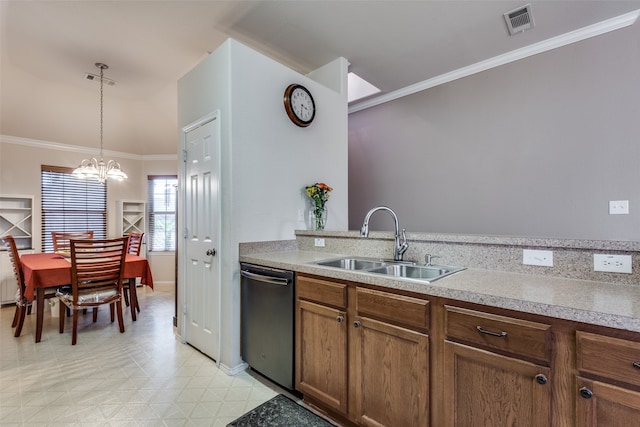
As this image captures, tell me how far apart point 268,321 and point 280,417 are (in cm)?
59

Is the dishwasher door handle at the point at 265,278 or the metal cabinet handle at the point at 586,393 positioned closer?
the metal cabinet handle at the point at 586,393

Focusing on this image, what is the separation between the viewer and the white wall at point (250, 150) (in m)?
2.36

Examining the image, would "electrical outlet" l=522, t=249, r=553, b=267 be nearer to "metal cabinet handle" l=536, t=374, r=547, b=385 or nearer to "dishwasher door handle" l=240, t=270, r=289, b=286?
"metal cabinet handle" l=536, t=374, r=547, b=385

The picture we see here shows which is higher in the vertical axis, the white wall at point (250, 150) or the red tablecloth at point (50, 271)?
the white wall at point (250, 150)

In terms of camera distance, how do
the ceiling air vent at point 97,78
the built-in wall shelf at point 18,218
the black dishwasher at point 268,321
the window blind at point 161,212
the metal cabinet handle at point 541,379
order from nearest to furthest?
the metal cabinet handle at point 541,379 → the black dishwasher at point 268,321 → the ceiling air vent at point 97,78 → the built-in wall shelf at point 18,218 → the window blind at point 161,212

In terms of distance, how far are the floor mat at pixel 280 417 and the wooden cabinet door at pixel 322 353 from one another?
4.3 inches

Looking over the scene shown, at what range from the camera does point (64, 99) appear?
423 centimetres

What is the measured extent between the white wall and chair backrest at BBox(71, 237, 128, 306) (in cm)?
153

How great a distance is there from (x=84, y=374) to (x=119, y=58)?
3.08m

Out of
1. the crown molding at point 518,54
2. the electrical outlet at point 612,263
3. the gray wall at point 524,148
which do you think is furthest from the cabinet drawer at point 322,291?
the crown molding at point 518,54

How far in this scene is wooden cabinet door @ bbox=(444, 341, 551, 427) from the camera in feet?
3.64

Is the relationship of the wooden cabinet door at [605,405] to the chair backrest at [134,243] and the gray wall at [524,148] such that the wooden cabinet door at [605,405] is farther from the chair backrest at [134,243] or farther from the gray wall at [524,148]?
the chair backrest at [134,243]

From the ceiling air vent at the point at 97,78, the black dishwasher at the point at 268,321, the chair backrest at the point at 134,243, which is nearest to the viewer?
the black dishwasher at the point at 268,321

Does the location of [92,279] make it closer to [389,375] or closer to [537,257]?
[389,375]
